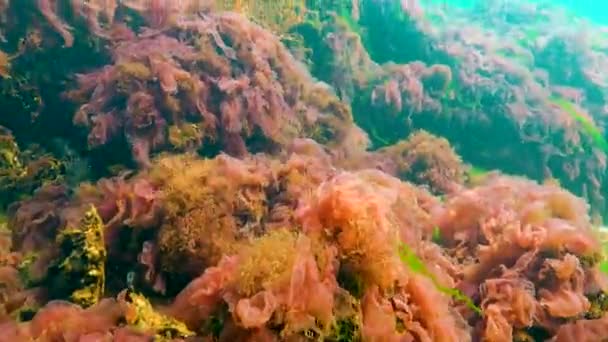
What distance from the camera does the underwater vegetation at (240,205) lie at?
7.86ft

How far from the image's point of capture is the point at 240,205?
3.75m

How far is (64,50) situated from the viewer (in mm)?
5633

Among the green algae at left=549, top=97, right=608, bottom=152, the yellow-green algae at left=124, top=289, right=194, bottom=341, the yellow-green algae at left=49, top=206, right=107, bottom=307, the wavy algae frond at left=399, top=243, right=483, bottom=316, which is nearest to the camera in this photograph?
the yellow-green algae at left=124, top=289, right=194, bottom=341

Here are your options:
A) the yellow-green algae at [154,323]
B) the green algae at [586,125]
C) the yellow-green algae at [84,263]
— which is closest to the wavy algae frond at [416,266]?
the yellow-green algae at [154,323]

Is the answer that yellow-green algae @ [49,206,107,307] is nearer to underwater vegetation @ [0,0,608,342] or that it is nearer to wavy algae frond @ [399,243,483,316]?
underwater vegetation @ [0,0,608,342]

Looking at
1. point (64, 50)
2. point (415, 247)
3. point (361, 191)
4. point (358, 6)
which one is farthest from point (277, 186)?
point (358, 6)

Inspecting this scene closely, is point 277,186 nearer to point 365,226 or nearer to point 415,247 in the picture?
point 415,247

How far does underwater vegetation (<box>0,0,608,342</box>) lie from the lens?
2.39 m

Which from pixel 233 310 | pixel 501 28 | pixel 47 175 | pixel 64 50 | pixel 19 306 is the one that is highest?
pixel 233 310

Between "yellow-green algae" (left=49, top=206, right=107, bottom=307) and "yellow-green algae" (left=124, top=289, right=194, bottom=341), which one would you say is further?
"yellow-green algae" (left=49, top=206, right=107, bottom=307)

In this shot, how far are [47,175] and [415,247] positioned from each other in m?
3.56

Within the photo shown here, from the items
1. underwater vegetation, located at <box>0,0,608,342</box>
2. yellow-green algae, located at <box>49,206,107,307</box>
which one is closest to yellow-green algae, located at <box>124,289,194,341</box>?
underwater vegetation, located at <box>0,0,608,342</box>

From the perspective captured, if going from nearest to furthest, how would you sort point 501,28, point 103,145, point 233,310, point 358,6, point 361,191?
point 233,310, point 361,191, point 103,145, point 358,6, point 501,28

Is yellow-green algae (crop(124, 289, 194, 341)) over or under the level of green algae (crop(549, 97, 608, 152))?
over
